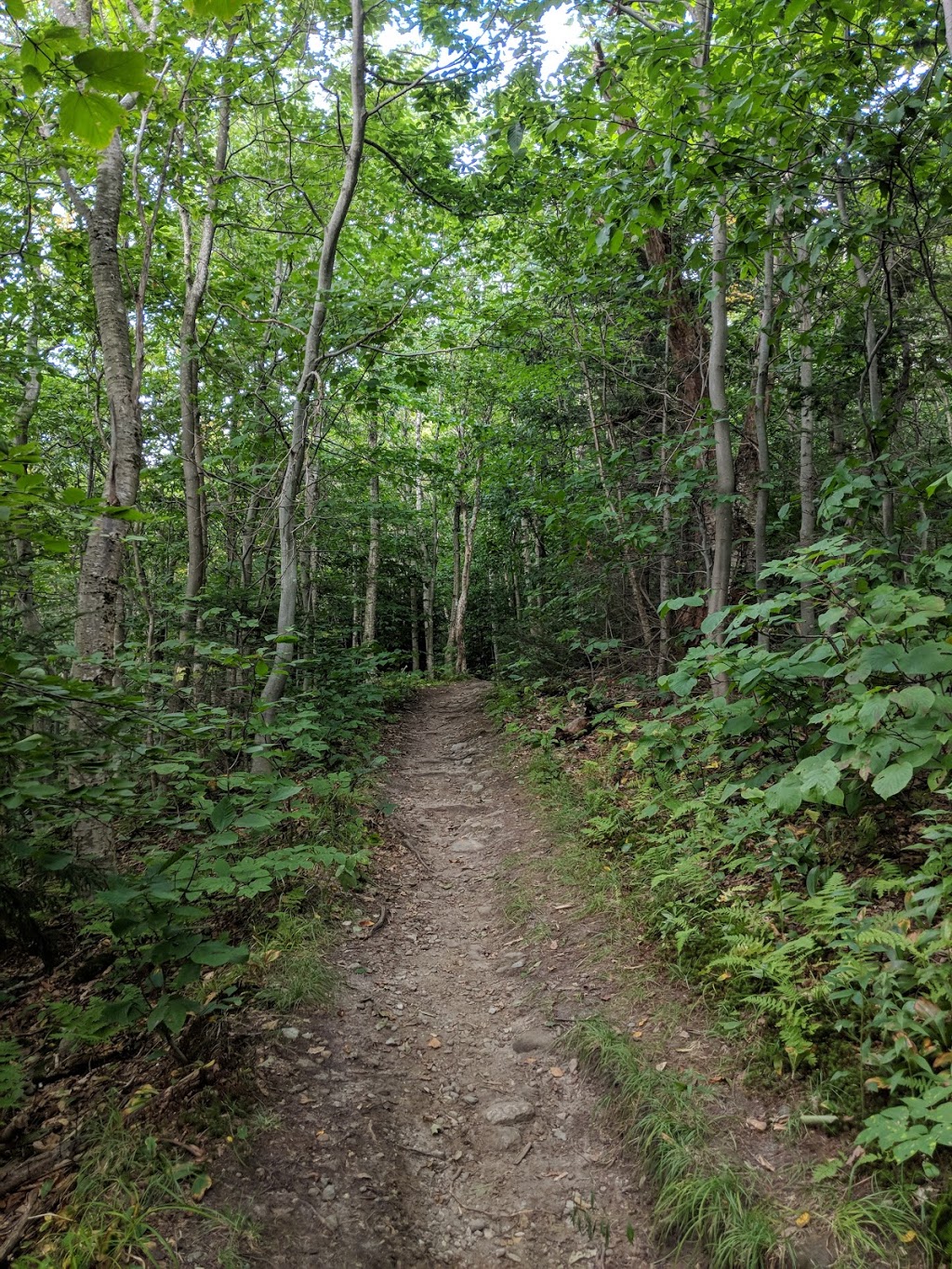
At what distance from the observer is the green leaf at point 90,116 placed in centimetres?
133

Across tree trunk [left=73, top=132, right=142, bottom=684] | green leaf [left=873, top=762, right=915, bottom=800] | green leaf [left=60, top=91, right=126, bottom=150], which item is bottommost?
green leaf [left=873, top=762, right=915, bottom=800]

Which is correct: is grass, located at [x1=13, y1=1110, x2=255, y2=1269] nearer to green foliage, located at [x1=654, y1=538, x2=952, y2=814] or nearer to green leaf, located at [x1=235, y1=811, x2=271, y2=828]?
green leaf, located at [x1=235, y1=811, x2=271, y2=828]

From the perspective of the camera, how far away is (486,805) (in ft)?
26.7

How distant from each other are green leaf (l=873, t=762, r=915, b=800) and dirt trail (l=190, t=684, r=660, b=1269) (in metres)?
2.09

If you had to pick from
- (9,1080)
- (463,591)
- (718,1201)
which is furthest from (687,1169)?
(463,591)

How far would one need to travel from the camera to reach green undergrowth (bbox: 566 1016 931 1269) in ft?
7.45

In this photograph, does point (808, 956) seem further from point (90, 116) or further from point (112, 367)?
point (112, 367)

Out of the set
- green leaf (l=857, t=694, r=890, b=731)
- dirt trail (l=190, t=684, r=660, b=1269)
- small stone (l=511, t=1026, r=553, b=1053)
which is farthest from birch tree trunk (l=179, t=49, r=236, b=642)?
green leaf (l=857, t=694, r=890, b=731)

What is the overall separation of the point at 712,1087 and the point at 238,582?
7799mm

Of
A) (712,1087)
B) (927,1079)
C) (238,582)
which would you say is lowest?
(712,1087)

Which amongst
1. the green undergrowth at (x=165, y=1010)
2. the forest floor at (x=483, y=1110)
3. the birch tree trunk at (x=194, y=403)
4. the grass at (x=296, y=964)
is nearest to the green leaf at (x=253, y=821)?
the green undergrowth at (x=165, y=1010)

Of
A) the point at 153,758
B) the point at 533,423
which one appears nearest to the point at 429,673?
Result: the point at 533,423

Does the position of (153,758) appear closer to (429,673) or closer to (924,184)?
(924,184)

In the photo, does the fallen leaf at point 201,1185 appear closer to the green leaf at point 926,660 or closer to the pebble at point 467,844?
the green leaf at point 926,660
